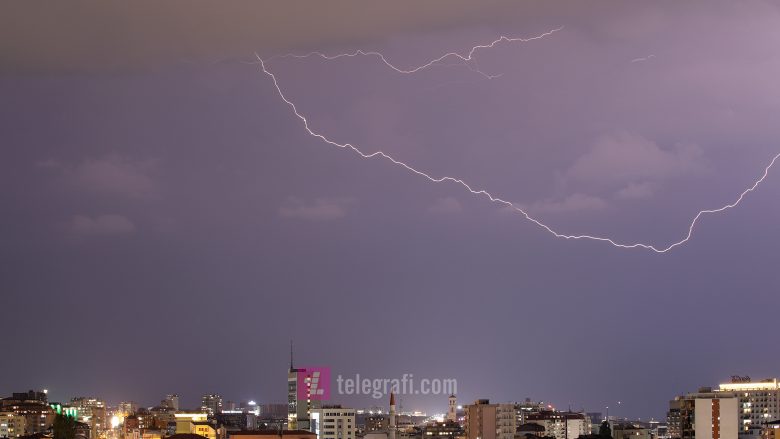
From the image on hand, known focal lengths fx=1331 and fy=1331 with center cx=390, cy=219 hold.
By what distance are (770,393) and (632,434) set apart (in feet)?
39.9

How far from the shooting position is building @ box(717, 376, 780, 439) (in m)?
84.8

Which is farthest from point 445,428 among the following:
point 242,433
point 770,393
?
point 242,433

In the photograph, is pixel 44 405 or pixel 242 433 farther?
pixel 44 405

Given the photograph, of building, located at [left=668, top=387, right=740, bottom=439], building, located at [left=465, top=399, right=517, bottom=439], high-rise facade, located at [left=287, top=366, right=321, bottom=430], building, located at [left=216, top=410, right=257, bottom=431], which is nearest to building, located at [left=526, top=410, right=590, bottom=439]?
building, located at [left=465, top=399, right=517, bottom=439]

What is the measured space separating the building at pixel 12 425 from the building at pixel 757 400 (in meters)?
49.6

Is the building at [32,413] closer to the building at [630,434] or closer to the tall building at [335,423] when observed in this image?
the tall building at [335,423]

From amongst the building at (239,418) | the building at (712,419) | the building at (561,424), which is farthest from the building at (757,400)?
the building at (239,418)

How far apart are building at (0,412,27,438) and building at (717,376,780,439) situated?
1954 inches

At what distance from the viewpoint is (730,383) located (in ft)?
299

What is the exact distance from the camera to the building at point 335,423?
7888 centimetres

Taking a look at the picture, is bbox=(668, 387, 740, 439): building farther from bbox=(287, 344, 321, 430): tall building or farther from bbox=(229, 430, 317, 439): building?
bbox=(287, 344, 321, 430): tall building

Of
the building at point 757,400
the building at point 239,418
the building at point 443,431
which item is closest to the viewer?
the building at point 757,400

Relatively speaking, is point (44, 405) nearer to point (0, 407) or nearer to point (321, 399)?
point (0, 407)

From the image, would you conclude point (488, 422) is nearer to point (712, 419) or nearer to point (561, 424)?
point (561, 424)
